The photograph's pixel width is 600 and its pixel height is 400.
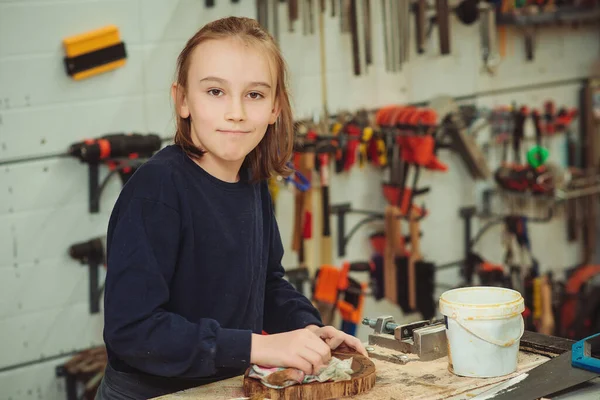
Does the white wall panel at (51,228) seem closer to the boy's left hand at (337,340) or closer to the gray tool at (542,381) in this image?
the boy's left hand at (337,340)

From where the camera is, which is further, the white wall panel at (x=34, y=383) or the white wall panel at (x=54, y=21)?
the white wall panel at (x=34, y=383)

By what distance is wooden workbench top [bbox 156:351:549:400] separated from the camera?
1.71 meters

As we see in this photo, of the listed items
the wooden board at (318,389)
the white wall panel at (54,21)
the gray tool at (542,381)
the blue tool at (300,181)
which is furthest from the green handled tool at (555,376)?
the white wall panel at (54,21)

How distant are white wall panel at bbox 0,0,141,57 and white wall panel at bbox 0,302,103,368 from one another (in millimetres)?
976

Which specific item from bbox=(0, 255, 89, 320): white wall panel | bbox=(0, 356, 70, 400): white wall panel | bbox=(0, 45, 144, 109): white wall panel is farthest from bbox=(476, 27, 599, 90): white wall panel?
bbox=(0, 356, 70, 400): white wall panel

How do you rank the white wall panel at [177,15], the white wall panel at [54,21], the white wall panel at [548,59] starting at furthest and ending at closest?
1. the white wall panel at [548,59]
2. the white wall panel at [177,15]
3. the white wall panel at [54,21]

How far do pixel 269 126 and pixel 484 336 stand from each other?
0.65 metres

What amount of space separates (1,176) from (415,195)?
200cm

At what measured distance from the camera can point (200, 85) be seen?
5.94 ft

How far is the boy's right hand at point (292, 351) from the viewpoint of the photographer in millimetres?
1710

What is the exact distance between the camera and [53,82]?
3.37m

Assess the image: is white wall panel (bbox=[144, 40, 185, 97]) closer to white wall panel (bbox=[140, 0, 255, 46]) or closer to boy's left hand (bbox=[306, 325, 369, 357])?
white wall panel (bbox=[140, 0, 255, 46])

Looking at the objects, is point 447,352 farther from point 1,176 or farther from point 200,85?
point 1,176

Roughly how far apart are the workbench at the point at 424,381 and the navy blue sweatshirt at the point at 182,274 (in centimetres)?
5
